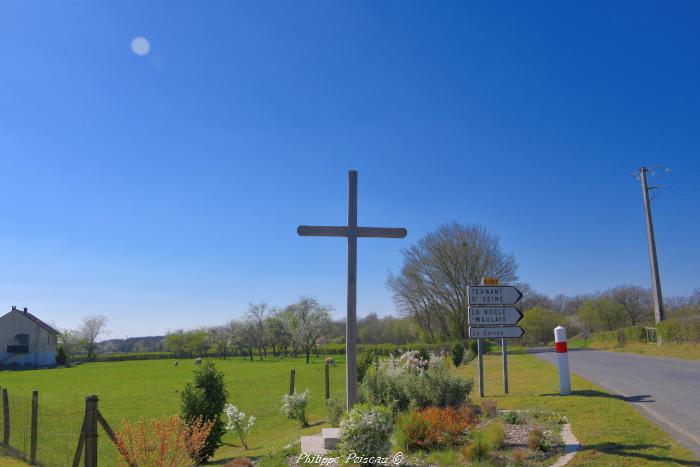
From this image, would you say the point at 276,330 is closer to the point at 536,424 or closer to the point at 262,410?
the point at 262,410

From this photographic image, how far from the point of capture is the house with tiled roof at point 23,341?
69938mm

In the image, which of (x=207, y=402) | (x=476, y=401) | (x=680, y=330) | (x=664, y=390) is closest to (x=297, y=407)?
(x=207, y=402)

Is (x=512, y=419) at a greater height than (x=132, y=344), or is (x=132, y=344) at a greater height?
(x=512, y=419)

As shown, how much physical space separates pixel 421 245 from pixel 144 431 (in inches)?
1444

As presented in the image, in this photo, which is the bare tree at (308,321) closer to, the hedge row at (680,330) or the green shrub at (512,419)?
the hedge row at (680,330)

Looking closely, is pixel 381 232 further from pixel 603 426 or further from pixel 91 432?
pixel 91 432

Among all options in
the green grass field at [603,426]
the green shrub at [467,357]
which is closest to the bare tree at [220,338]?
the green shrub at [467,357]

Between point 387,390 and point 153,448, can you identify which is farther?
point 387,390

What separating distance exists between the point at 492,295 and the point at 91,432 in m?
8.11

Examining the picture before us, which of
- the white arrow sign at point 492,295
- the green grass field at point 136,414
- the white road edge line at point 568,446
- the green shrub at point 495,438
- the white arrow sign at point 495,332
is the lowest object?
the green grass field at point 136,414

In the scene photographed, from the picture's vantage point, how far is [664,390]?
10.5 meters

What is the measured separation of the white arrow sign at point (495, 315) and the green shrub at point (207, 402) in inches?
221

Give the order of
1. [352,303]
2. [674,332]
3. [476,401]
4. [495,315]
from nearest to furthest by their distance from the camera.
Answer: [352,303]
[476,401]
[495,315]
[674,332]

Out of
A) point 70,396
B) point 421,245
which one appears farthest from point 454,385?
point 421,245
